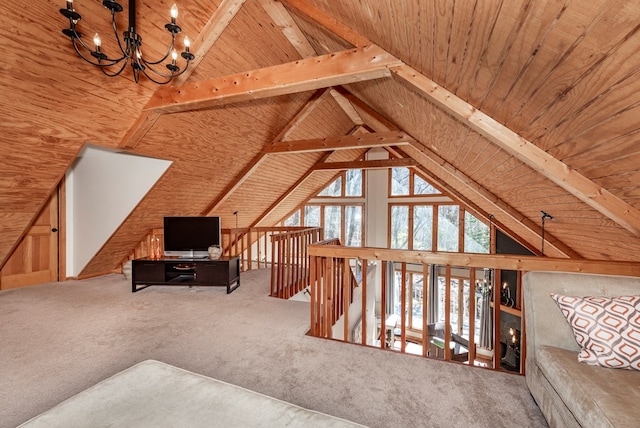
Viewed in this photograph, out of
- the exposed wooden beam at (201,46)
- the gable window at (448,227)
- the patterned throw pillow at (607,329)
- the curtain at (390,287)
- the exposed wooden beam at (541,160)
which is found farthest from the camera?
the curtain at (390,287)

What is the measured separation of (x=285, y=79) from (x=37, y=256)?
15.5 feet

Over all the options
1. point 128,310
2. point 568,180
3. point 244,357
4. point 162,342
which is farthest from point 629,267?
point 128,310

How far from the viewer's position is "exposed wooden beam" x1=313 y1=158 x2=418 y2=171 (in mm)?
6383

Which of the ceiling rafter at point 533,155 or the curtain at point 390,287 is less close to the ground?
the ceiling rafter at point 533,155

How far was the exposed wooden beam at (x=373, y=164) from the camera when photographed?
638 centimetres

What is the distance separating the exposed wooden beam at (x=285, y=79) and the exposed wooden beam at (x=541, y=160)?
404mm

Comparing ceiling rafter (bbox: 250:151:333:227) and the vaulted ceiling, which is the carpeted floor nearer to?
the vaulted ceiling

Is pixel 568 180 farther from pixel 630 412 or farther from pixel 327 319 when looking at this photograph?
pixel 327 319

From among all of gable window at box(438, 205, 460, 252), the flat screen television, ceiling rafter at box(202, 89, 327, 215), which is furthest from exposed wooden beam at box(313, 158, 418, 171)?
the flat screen television

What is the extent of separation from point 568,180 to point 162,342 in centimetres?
335

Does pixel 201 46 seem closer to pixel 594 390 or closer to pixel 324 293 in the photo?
pixel 324 293

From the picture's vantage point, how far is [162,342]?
2.43 meters

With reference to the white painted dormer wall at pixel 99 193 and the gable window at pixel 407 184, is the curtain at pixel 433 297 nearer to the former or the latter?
the gable window at pixel 407 184

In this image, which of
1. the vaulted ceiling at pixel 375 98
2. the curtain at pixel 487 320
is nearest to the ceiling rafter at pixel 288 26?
the vaulted ceiling at pixel 375 98
